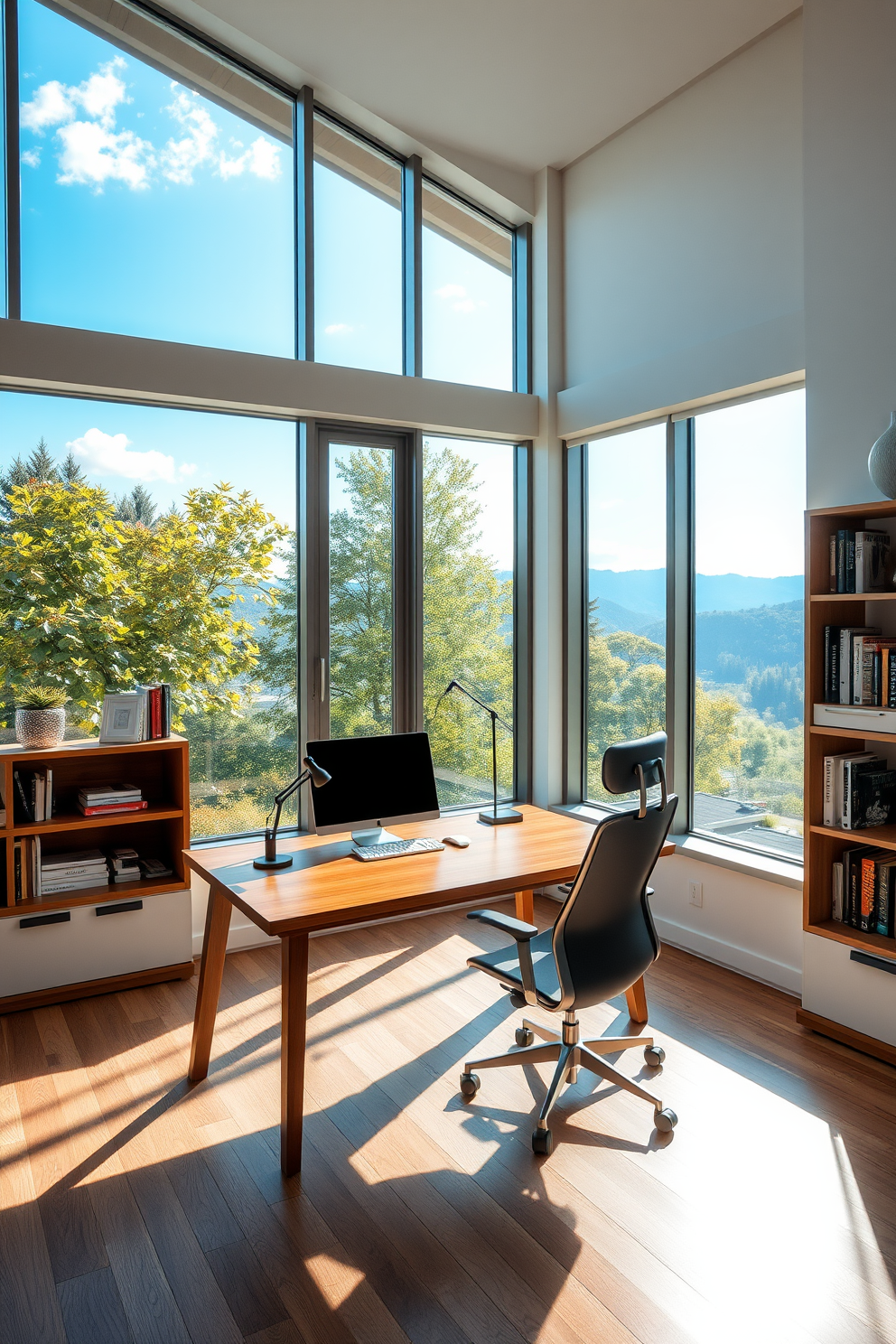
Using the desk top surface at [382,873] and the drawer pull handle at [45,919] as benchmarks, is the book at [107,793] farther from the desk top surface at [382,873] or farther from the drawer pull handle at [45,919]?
the desk top surface at [382,873]

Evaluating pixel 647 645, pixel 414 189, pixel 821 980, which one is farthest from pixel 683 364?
pixel 821 980

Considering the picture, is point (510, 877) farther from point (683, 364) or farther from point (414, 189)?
point (414, 189)

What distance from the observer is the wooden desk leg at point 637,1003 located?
3297 mm

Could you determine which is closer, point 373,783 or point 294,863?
point 294,863

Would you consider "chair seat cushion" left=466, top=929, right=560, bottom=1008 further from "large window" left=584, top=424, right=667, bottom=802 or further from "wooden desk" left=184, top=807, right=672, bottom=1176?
"large window" left=584, top=424, right=667, bottom=802

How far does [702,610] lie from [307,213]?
2.79m

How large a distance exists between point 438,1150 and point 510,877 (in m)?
0.82

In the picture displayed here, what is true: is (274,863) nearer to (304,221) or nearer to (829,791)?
(829,791)

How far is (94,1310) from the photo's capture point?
1.97m

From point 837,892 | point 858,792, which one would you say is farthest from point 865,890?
point 858,792

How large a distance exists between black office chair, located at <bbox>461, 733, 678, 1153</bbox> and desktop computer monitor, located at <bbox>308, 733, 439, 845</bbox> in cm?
69

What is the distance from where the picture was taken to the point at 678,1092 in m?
2.86

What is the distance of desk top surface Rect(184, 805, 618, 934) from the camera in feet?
8.33

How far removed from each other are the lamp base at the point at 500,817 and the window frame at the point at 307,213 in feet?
8.03
